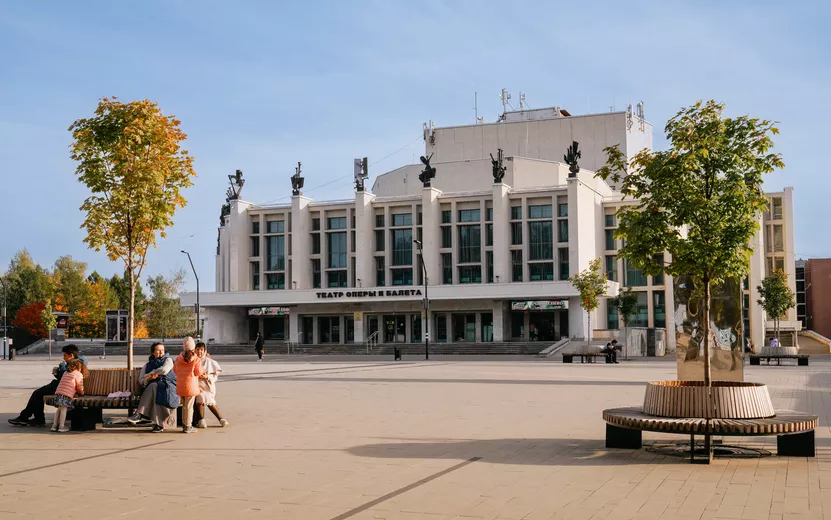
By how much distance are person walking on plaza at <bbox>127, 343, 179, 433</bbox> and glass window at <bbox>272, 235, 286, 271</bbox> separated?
58.0 m

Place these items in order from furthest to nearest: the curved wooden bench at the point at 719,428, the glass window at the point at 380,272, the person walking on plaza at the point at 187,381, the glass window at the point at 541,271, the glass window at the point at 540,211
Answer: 1. the glass window at the point at 380,272
2. the glass window at the point at 540,211
3. the glass window at the point at 541,271
4. the person walking on plaza at the point at 187,381
5. the curved wooden bench at the point at 719,428

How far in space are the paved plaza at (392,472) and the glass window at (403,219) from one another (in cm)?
5154

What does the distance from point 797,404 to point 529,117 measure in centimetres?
7054

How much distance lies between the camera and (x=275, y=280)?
7106 cm

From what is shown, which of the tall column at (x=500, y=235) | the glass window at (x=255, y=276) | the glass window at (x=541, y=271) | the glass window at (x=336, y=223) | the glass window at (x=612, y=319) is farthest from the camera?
the glass window at (x=255, y=276)

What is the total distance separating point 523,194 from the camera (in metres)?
63.2

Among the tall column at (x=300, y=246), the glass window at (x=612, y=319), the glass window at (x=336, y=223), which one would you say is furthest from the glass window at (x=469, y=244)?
the tall column at (x=300, y=246)

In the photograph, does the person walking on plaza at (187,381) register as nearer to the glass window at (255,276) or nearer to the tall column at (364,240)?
the tall column at (364,240)

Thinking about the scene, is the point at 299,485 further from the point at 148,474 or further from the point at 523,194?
the point at 523,194

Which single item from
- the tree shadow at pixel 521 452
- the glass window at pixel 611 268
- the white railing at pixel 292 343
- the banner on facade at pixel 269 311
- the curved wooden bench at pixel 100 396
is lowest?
the white railing at pixel 292 343

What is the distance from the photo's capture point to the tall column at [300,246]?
67.9 meters

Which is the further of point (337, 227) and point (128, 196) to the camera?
point (337, 227)

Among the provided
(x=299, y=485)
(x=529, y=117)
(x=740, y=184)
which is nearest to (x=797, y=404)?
(x=740, y=184)

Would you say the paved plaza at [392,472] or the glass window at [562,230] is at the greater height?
the glass window at [562,230]
